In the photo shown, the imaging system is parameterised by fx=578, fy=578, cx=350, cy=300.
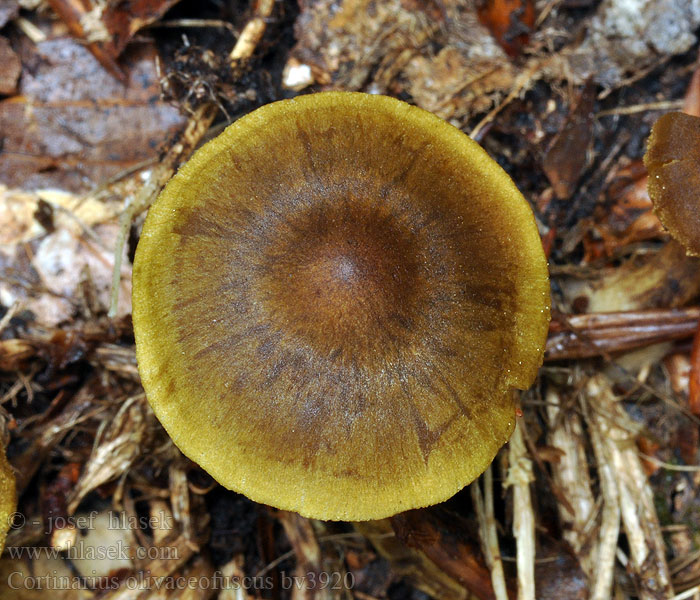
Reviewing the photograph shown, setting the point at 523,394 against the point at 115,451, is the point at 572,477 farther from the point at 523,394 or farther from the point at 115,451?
the point at 115,451

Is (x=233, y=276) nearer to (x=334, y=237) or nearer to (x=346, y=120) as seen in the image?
(x=334, y=237)

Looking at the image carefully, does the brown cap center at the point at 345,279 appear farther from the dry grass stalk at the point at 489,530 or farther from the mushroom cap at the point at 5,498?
the mushroom cap at the point at 5,498

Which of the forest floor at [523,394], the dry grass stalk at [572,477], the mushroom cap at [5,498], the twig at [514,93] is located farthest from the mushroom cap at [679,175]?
the mushroom cap at [5,498]

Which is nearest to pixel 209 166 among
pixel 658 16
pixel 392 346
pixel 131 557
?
pixel 392 346

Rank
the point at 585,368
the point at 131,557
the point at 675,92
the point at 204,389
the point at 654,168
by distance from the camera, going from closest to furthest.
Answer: the point at 204,389, the point at 654,168, the point at 131,557, the point at 585,368, the point at 675,92

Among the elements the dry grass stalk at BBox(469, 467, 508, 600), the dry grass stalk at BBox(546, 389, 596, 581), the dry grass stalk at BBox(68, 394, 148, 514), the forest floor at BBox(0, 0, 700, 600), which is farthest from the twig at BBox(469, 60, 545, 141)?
the dry grass stalk at BBox(68, 394, 148, 514)

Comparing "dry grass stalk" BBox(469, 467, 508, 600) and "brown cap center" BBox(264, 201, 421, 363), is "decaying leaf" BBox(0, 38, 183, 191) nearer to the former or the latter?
"brown cap center" BBox(264, 201, 421, 363)
